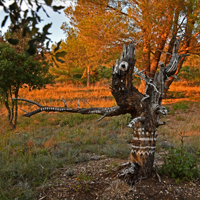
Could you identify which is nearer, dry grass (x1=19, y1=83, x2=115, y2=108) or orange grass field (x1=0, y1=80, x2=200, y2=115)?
orange grass field (x1=0, y1=80, x2=200, y2=115)

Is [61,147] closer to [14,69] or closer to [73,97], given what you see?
[14,69]

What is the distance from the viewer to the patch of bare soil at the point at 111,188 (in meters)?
2.87

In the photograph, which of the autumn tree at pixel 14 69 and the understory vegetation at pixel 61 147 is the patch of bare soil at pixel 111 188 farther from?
the autumn tree at pixel 14 69

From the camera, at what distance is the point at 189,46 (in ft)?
Result: 31.4

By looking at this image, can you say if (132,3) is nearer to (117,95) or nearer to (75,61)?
(117,95)

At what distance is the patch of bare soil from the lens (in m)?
2.87

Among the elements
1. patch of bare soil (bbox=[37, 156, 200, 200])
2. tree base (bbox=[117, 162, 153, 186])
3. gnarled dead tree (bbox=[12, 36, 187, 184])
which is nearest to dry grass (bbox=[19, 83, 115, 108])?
patch of bare soil (bbox=[37, 156, 200, 200])

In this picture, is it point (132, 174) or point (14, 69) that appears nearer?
point (132, 174)

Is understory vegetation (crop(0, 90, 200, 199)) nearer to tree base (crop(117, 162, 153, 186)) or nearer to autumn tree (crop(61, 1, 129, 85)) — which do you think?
tree base (crop(117, 162, 153, 186))

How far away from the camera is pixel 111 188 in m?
3.04

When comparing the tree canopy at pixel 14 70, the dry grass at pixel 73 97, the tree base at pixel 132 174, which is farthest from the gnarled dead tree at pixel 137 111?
the dry grass at pixel 73 97

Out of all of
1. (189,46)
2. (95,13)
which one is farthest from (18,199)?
(189,46)

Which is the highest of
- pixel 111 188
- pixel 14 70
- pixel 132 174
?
pixel 14 70

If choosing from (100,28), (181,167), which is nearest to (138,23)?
(100,28)
